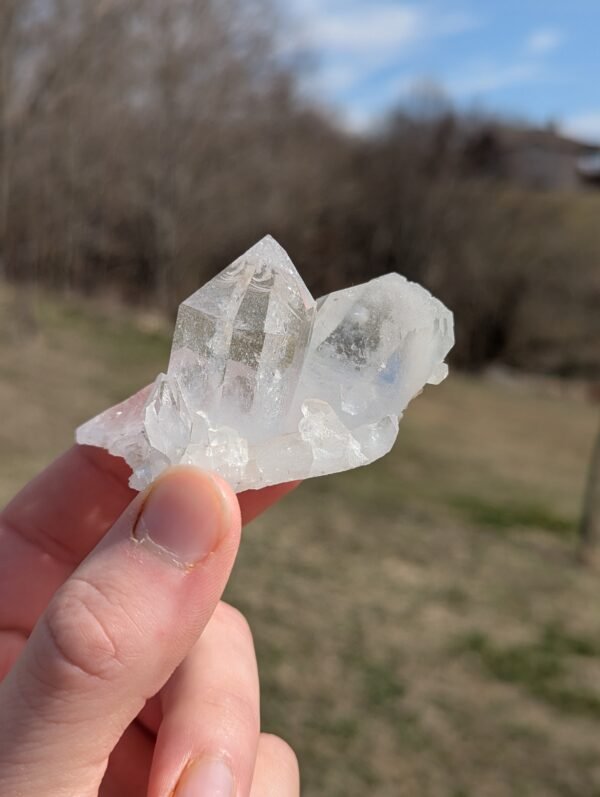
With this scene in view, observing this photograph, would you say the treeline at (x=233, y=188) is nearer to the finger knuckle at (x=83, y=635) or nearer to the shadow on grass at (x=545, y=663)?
the shadow on grass at (x=545, y=663)

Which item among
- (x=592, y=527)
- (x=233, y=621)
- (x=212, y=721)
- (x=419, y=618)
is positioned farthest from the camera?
(x=592, y=527)

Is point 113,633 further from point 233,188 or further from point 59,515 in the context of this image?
point 233,188

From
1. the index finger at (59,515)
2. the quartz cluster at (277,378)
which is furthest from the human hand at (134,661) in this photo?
the index finger at (59,515)

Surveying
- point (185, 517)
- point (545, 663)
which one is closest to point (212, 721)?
point (185, 517)

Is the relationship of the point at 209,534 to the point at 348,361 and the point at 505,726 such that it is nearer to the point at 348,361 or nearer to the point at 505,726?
the point at 348,361

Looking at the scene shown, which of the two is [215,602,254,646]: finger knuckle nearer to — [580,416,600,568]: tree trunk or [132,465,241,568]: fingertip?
[132,465,241,568]: fingertip

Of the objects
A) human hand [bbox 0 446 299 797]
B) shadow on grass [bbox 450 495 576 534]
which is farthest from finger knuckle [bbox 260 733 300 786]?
shadow on grass [bbox 450 495 576 534]
